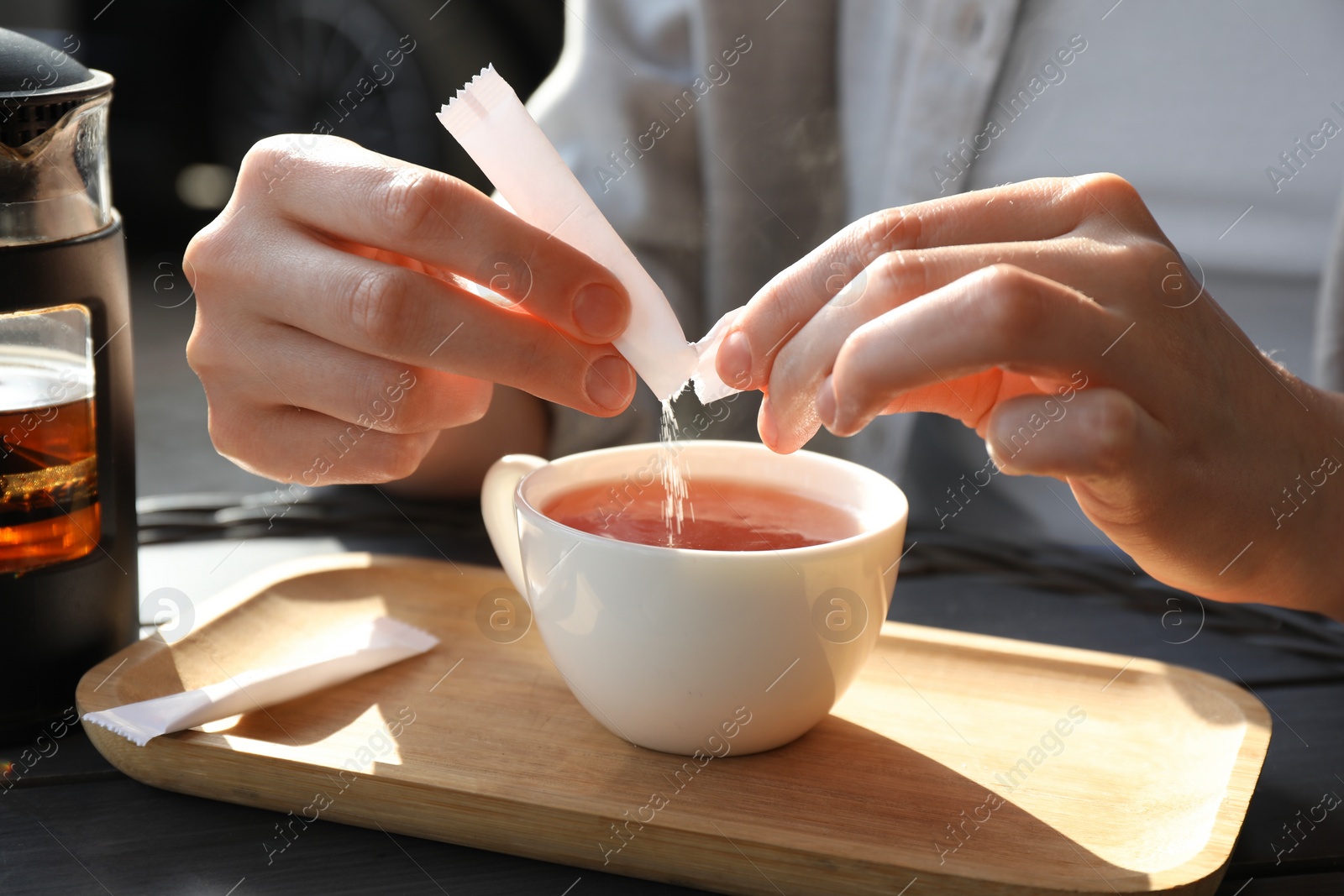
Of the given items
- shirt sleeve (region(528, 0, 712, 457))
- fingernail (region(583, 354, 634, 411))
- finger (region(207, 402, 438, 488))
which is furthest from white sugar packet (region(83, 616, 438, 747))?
shirt sleeve (region(528, 0, 712, 457))

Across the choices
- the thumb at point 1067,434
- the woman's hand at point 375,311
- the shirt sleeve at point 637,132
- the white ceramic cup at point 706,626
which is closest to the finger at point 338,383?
the woman's hand at point 375,311

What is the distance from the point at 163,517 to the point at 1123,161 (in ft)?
3.61

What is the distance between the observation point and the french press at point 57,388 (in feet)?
2.08

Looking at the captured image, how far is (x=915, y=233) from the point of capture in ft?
2.15

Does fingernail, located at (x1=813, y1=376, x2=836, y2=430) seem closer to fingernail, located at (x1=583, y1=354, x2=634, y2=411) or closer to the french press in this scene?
fingernail, located at (x1=583, y1=354, x2=634, y2=411)

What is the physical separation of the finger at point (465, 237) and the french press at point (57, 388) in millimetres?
138

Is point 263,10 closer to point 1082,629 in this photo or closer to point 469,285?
point 469,285

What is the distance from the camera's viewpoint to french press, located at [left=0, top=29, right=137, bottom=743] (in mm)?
634

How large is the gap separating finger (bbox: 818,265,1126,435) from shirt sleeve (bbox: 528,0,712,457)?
0.76 metres

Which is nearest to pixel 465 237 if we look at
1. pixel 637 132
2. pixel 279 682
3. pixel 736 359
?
pixel 736 359

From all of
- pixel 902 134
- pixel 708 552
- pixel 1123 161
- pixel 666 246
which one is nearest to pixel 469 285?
pixel 708 552

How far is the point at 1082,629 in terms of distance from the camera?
2.90 feet

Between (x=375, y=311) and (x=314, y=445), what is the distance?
0.58 feet

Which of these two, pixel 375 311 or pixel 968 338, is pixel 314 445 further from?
pixel 968 338
